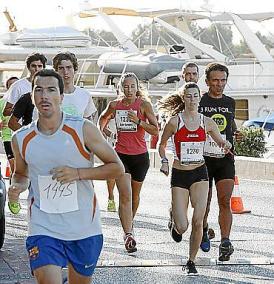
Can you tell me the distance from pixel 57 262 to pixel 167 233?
238 inches

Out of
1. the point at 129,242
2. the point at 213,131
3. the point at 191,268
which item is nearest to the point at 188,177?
the point at 213,131

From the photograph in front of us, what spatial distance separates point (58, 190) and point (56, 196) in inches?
1.5

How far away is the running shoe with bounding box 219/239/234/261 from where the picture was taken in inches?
375

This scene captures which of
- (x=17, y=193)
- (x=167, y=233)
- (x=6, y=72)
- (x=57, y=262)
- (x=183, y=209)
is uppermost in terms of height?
(x=17, y=193)

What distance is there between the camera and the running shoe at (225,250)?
31.3ft

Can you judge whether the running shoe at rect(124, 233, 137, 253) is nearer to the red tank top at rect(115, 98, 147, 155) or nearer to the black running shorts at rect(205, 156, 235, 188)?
the black running shorts at rect(205, 156, 235, 188)

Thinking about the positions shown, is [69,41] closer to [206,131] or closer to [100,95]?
[100,95]

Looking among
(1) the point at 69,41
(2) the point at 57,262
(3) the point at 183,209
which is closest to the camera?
(2) the point at 57,262

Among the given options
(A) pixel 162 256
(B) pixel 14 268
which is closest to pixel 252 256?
(A) pixel 162 256

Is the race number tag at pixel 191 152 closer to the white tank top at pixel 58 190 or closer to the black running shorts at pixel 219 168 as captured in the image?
the black running shorts at pixel 219 168

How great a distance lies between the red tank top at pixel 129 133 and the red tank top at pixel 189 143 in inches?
66.2

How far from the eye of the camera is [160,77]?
38.5m

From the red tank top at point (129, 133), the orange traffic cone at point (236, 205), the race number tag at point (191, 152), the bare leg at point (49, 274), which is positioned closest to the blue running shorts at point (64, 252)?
the bare leg at point (49, 274)

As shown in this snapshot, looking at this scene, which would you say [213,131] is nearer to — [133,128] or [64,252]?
[133,128]
